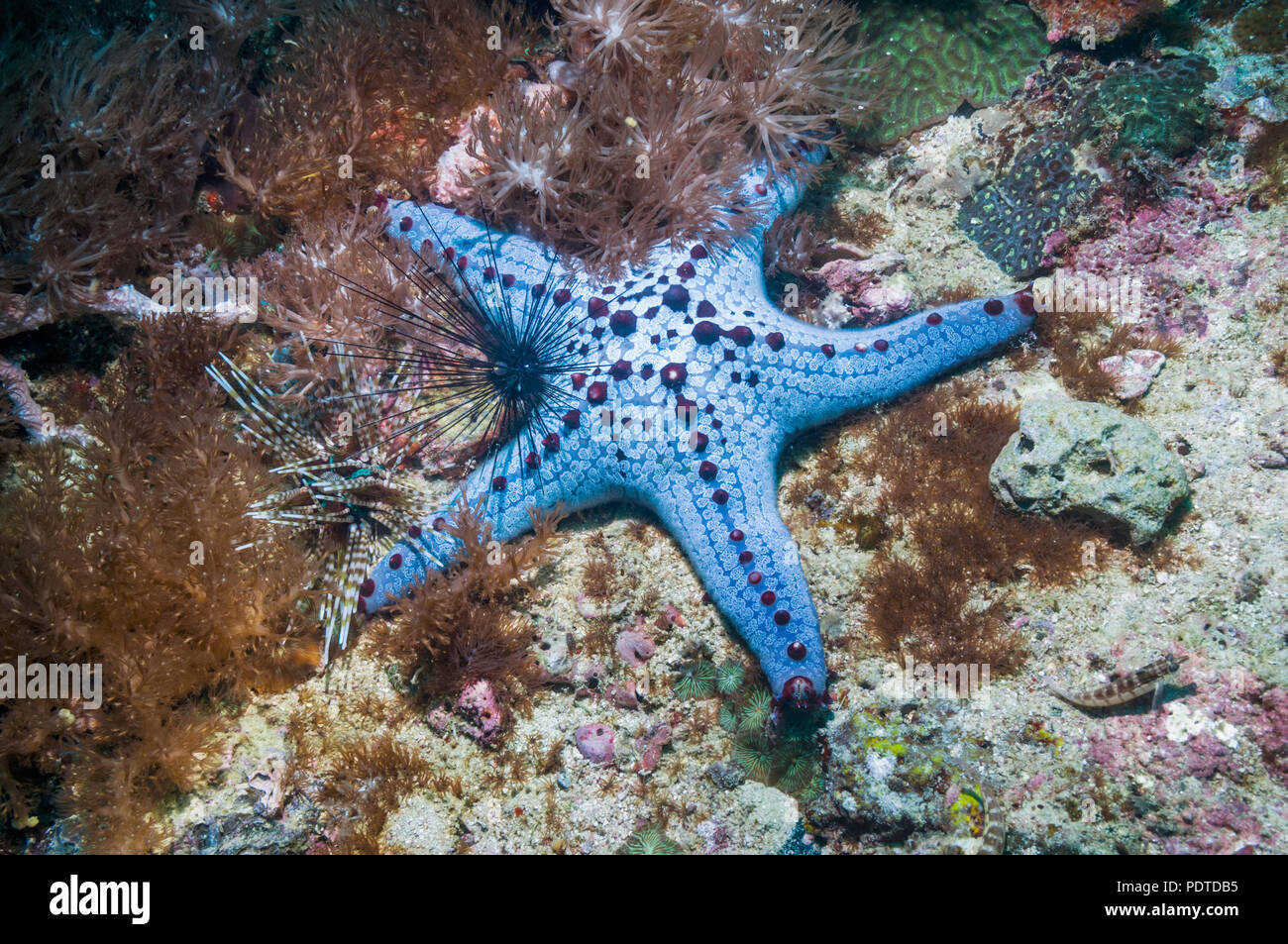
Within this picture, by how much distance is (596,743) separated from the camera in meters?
→ 3.63

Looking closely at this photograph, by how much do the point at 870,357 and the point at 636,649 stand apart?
2.44 m

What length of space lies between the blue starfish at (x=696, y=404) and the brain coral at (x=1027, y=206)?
0.77 metres

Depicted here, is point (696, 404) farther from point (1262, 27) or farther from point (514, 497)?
point (1262, 27)

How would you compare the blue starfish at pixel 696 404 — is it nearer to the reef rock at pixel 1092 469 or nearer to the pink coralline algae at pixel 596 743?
the reef rock at pixel 1092 469

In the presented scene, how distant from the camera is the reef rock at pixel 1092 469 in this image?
341cm

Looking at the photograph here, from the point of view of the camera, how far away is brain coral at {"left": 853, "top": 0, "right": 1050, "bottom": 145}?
531 centimetres

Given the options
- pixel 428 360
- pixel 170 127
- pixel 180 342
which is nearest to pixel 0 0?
pixel 170 127

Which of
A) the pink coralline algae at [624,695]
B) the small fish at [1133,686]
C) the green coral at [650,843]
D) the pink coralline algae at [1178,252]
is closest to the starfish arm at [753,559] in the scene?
the pink coralline algae at [624,695]

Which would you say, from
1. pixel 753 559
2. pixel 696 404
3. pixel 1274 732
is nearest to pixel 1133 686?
pixel 1274 732

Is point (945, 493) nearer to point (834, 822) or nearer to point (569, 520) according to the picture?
point (834, 822)

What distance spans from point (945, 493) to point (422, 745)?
358 cm

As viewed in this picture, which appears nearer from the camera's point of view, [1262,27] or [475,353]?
[475,353]
